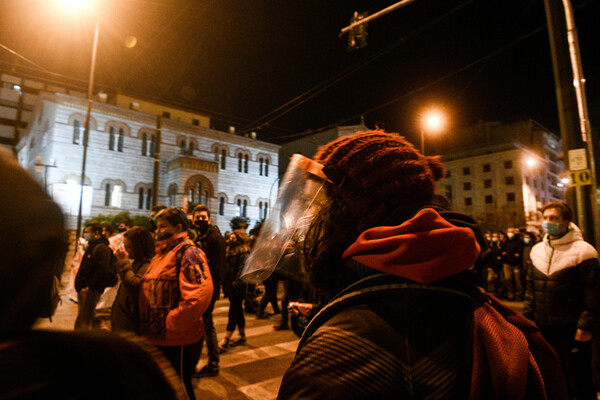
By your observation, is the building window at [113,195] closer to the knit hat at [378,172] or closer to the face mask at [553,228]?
the face mask at [553,228]

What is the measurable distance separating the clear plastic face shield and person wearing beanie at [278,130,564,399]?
204 millimetres

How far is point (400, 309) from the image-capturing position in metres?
1.02

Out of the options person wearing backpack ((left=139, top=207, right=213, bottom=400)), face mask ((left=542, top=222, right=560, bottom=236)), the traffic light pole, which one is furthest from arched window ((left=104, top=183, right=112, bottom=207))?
face mask ((left=542, top=222, right=560, bottom=236))

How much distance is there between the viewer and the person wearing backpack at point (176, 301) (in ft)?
10.0

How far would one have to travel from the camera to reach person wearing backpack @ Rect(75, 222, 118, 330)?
19.0 feet

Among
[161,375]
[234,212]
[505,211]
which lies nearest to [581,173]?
[161,375]

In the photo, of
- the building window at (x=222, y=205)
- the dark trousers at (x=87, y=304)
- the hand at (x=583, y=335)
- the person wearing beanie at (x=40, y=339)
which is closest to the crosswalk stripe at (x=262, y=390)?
the dark trousers at (x=87, y=304)

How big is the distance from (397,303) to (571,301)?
365 centimetres

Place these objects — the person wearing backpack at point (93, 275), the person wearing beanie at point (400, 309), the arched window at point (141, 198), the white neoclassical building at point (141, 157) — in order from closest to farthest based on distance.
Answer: the person wearing beanie at point (400, 309) < the person wearing backpack at point (93, 275) < the white neoclassical building at point (141, 157) < the arched window at point (141, 198)

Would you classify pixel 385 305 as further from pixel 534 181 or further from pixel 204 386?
pixel 534 181

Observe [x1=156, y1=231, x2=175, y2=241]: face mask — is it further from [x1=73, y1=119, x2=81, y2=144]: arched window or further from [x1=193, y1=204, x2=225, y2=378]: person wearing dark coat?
[x1=73, y1=119, x2=81, y2=144]: arched window

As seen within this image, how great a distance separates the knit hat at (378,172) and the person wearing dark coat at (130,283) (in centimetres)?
267

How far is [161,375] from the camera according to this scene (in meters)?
0.81

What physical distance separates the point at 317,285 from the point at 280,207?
62cm
